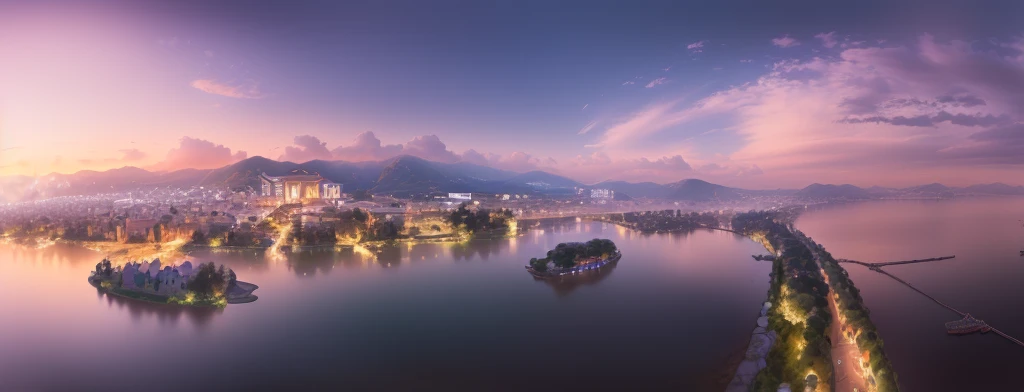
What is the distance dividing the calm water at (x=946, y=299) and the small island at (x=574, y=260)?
23.0 ft

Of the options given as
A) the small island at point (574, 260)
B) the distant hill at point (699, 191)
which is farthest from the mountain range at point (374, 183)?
the small island at point (574, 260)

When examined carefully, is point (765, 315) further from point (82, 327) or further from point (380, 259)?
point (82, 327)

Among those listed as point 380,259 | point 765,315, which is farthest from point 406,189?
point 765,315

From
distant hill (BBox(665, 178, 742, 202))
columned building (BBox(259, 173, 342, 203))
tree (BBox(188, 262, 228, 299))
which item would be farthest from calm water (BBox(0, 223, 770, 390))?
distant hill (BBox(665, 178, 742, 202))

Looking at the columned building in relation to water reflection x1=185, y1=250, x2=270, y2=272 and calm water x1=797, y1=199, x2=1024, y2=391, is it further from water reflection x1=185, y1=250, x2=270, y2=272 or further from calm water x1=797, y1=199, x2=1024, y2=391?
calm water x1=797, y1=199, x2=1024, y2=391

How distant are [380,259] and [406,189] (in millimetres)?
29977

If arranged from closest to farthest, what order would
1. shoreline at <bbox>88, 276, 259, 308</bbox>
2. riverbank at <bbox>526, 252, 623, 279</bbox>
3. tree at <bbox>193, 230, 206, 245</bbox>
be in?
shoreline at <bbox>88, 276, 259, 308</bbox> < riverbank at <bbox>526, 252, 623, 279</bbox> < tree at <bbox>193, 230, 206, 245</bbox>

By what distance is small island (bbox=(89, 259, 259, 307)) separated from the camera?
9.49m

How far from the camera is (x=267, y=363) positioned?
22.4ft

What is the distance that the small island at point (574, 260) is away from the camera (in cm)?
1319

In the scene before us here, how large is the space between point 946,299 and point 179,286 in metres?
18.0

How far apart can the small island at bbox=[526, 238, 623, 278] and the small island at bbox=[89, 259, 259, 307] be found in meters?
7.50

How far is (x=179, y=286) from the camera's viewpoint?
9789 millimetres

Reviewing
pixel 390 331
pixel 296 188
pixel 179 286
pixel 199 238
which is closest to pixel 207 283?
pixel 179 286
